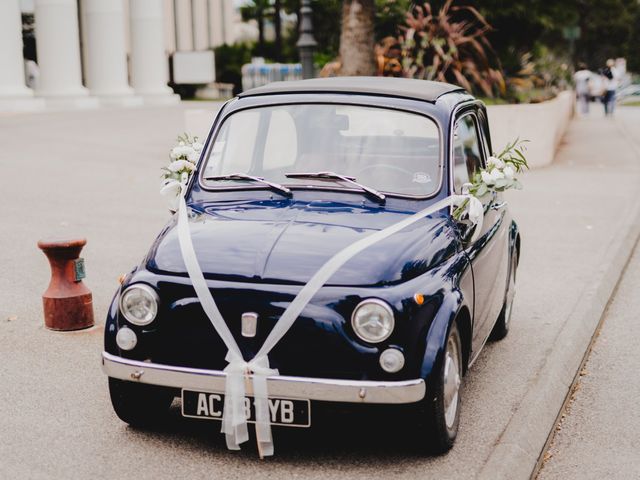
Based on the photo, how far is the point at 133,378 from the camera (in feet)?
15.1

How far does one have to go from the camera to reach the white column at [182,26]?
51.8 meters

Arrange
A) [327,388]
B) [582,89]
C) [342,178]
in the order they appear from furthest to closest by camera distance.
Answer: [582,89], [342,178], [327,388]

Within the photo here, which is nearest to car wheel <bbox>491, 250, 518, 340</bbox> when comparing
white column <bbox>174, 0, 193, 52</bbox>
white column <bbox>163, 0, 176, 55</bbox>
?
white column <bbox>163, 0, 176, 55</bbox>

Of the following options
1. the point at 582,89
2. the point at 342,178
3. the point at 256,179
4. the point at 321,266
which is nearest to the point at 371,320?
the point at 321,266

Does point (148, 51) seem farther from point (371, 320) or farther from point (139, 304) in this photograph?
point (371, 320)

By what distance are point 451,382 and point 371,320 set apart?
0.68 metres

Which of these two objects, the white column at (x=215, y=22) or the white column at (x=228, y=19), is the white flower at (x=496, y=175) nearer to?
the white column at (x=215, y=22)

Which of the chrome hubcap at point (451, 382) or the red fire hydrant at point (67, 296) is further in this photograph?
the red fire hydrant at point (67, 296)

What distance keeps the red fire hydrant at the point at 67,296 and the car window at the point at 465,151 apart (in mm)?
2668

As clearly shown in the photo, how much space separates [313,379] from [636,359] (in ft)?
10.5

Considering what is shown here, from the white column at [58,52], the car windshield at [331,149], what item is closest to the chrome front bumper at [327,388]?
the car windshield at [331,149]

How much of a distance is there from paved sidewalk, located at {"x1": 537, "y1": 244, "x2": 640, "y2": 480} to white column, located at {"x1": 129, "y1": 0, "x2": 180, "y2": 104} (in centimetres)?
2842

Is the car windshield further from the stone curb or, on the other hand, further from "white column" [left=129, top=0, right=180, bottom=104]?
"white column" [left=129, top=0, right=180, bottom=104]

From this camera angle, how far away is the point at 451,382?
15.8 feet
